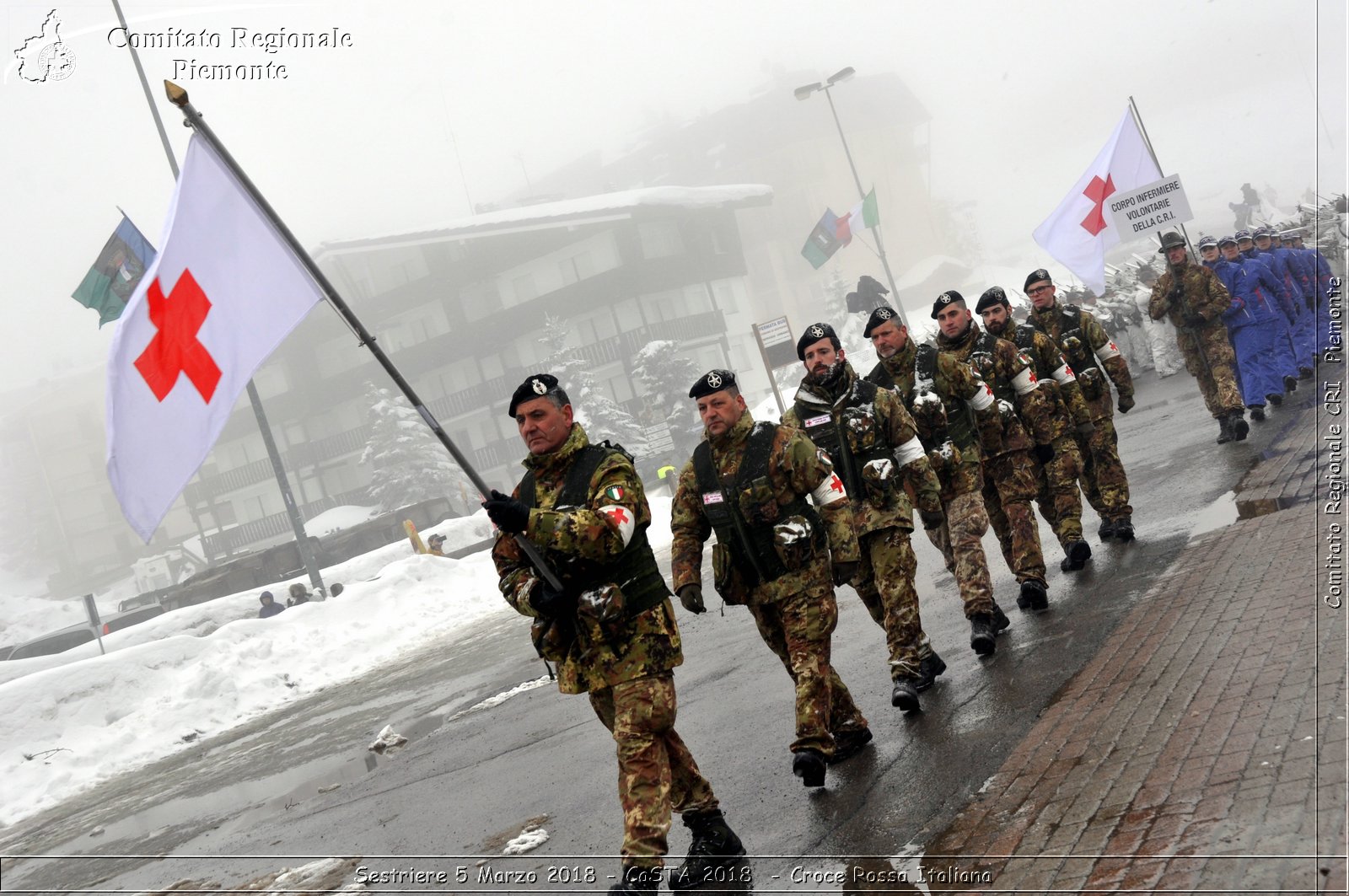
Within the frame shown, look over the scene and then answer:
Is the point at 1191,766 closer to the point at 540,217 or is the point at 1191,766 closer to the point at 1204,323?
the point at 1204,323

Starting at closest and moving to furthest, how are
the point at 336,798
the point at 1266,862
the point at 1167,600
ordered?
1. the point at 1266,862
2. the point at 1167,600
3. the point at 336,798

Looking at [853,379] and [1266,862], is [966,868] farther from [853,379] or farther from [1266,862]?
Result: [853,379]

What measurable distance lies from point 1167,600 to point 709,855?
330 cm

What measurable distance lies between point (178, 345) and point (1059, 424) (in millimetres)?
6436

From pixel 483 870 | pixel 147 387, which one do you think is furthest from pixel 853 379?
pixel 147 387

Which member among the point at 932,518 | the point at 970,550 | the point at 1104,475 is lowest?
the point at 1104,475

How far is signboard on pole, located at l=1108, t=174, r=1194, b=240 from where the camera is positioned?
12438 mm

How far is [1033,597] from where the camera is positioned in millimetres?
7633

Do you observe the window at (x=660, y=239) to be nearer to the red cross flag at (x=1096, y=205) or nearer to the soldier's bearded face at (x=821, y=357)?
the red cross flag at (x=1096, y=205)

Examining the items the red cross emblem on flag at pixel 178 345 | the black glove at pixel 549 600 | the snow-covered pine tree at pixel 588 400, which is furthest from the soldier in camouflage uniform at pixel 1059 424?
the snow-covered pine tree at pixel 588 400

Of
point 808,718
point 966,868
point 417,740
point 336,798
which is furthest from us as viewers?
point 417,740

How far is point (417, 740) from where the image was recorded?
10.1 m

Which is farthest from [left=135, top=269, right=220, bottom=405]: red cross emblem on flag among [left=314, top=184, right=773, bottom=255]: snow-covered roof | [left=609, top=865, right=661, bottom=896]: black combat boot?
[left=314, top=184, right=773, bottom=255]: snow-covered roof

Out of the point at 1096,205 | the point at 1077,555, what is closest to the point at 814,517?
the point at 1077,555
